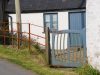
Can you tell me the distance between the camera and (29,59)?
17031 millimetres

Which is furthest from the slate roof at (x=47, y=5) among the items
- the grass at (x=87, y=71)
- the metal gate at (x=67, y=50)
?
the grass at (x=87, y=71)

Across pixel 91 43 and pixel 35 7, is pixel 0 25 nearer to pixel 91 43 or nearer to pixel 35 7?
pixel 35 7

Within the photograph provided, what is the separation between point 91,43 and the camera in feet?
46.5

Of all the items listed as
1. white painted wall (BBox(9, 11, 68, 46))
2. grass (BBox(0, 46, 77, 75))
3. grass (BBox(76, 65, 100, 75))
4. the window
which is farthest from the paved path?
the window

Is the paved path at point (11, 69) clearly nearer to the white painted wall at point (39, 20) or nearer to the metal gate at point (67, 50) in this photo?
the metal gate at point (67, 50)

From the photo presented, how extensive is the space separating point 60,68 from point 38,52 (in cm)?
325

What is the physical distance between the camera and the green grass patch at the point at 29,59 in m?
14.6

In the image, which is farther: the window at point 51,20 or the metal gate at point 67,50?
the window at point 51,20

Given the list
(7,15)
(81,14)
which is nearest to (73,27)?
(81,14)

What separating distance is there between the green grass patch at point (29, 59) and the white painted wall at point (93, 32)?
121 centimetres

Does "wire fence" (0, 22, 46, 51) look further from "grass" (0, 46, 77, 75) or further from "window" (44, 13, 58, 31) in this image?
"window" (44, 13, 58, 31)

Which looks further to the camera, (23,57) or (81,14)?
(81,14)

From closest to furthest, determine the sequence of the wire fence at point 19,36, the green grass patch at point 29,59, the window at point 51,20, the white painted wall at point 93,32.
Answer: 1. the white painted wall at point 93,32
2. the green grass patch at point 29,59
3. the wire fence at point 19,36
4. the window at point 51,20

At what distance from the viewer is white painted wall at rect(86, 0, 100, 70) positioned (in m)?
14.0
